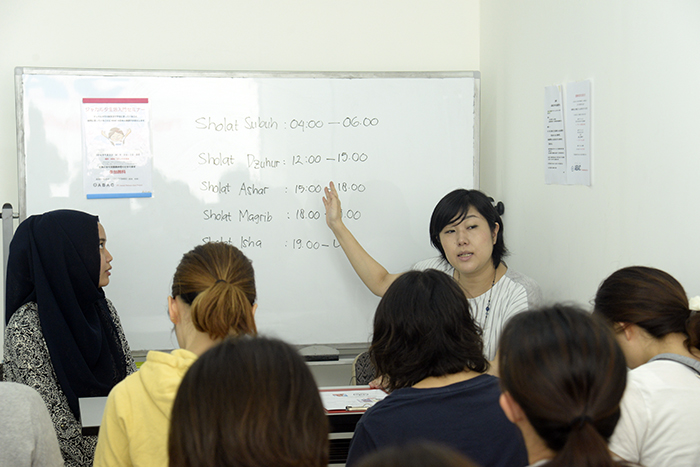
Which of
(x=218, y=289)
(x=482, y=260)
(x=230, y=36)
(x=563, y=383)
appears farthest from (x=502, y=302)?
(x=230, y=36)

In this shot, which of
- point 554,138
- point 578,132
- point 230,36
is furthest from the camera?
point 230,36

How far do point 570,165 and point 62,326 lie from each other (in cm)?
199

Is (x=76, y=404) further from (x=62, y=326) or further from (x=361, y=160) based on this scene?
(x=361, y=160)

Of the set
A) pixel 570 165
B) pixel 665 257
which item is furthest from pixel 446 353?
pixel 570 165

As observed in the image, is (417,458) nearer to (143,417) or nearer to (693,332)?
(143,417)

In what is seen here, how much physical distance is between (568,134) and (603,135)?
9.0 inches

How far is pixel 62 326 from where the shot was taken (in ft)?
6.87

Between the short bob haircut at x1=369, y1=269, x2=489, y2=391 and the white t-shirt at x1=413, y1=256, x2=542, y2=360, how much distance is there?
1068 millimetres

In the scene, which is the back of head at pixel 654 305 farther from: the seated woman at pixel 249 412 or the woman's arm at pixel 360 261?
the woman's arm at pixel 360 261

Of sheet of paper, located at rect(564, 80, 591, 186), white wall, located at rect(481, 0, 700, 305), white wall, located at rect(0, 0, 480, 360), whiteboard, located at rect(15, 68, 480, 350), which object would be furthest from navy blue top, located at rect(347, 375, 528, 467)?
white wall, located at rect(0, 0, 480, 360)

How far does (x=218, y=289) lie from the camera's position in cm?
150

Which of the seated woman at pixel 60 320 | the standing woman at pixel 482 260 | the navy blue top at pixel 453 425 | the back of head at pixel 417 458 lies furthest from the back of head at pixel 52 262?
the back of head at pixel 417 458

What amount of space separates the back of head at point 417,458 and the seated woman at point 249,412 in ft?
0.64

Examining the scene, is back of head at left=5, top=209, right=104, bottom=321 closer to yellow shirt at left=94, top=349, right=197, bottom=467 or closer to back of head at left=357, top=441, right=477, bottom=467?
yellow shirt at left=94, top=349, right=197, bottom=467
